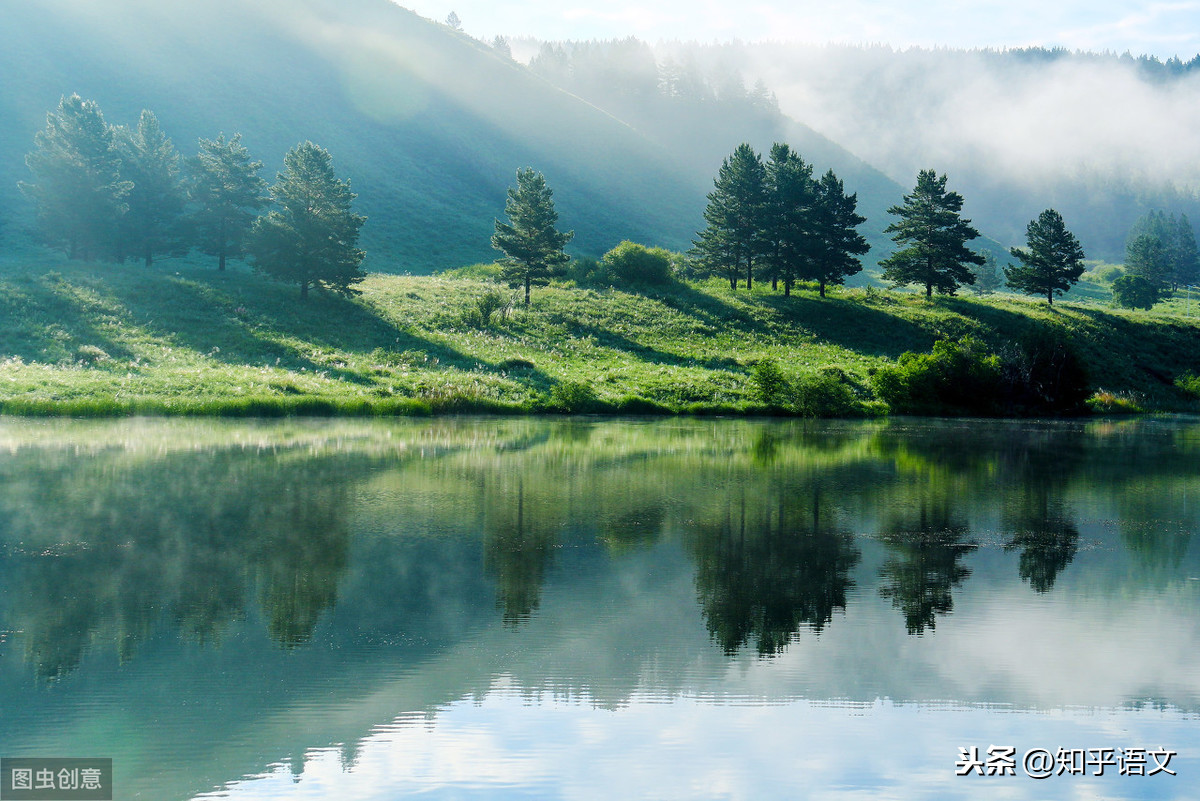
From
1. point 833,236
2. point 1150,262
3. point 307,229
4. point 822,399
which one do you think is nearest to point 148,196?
point 307,229

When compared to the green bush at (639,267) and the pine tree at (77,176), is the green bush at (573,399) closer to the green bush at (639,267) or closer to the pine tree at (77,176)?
the green bush at (639,267)

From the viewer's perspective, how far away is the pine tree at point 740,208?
272 ft

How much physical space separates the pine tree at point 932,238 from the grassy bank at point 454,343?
8.47 feet

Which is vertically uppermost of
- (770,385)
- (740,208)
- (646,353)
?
(740,208)

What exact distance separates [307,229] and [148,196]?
19.1 m

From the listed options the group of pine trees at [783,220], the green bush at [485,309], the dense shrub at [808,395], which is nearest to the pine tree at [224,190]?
the green bush at [485,309]

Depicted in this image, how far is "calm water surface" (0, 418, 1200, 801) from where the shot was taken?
745cm

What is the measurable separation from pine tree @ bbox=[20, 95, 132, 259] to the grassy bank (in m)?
4.00

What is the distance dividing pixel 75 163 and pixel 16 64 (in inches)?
3650

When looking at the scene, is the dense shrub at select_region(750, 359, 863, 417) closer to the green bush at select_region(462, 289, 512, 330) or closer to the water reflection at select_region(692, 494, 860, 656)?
the green bush at select_region(462, 289, 512, 330)

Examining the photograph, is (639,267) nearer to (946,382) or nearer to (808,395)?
(946,382)

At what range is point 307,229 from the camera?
66875 mm

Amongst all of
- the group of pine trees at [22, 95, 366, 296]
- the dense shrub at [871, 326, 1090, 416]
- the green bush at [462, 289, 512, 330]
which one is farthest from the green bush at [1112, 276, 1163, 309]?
the group of pine trees at [22, 95, 366, 296]

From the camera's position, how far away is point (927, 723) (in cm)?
826
